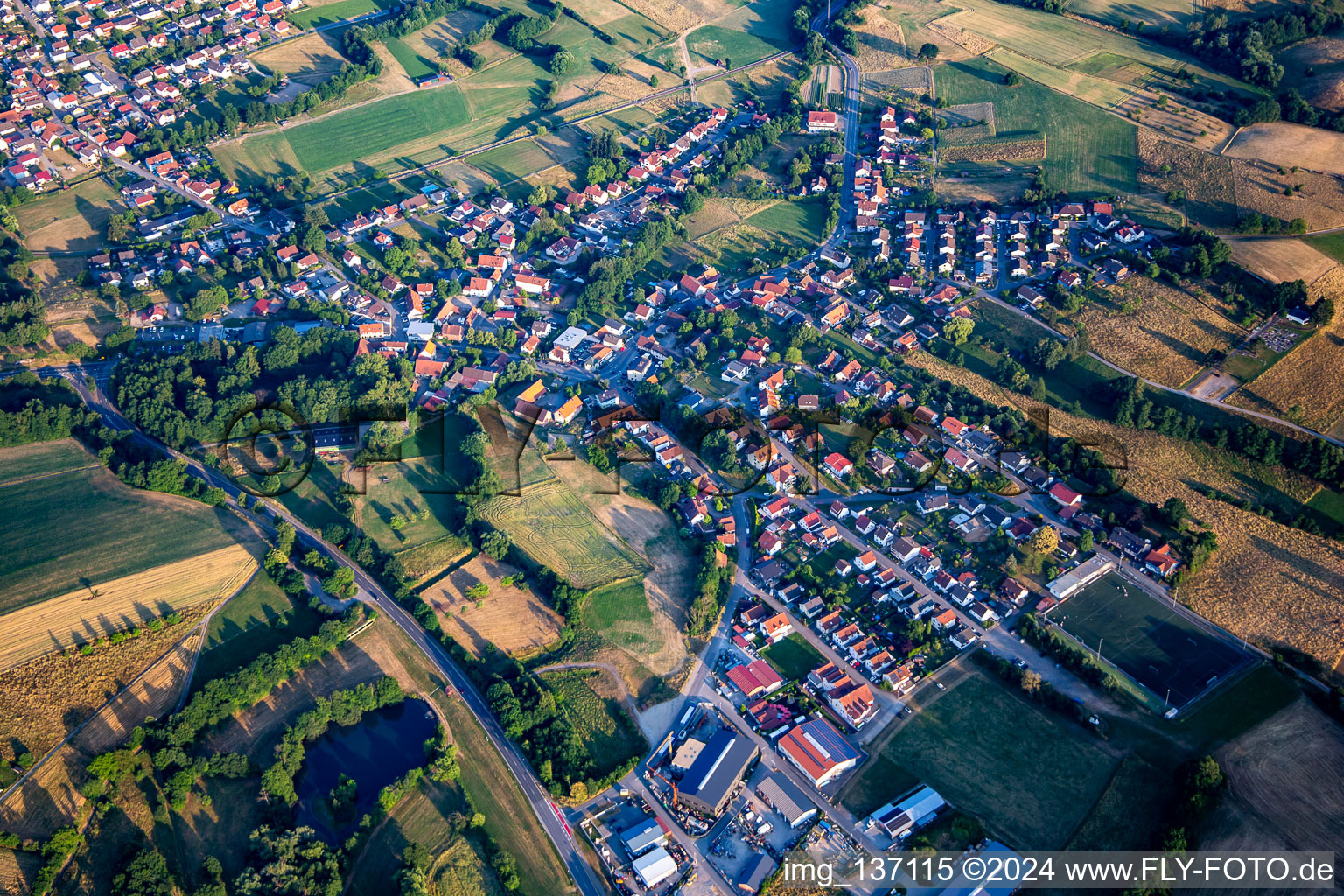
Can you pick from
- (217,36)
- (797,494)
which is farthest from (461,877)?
(217,36)

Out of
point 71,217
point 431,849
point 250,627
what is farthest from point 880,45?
point 431,849

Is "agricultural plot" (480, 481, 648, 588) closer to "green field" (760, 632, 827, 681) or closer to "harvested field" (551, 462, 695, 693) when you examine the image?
"harvested field" (551, 462, 695, 693)

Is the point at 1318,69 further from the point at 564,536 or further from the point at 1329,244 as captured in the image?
the point at 564,536

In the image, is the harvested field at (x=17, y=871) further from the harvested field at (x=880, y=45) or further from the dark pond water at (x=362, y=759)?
the harvested field at (x=880, y=45)

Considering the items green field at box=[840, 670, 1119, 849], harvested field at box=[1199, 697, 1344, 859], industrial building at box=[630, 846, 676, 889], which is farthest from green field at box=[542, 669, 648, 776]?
harvested field at box=[1199, 697, 1344, 859]

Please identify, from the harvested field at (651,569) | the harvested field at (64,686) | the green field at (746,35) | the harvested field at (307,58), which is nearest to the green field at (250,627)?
the harvested field at (64,686)

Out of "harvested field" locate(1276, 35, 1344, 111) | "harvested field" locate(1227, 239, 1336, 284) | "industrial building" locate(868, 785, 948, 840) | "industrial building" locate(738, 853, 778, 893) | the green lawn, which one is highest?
"harvested field" locate(1276, 35, 1344, 111)
